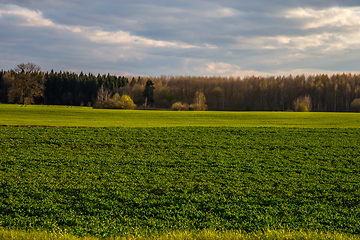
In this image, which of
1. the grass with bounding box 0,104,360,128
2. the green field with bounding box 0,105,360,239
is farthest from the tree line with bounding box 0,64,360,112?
the green field with bounding box 0,105,360,239

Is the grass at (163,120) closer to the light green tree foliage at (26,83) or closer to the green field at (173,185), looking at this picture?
the green field at (173,185)

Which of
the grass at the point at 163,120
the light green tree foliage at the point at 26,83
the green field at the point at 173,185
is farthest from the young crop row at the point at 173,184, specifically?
the light green tree foliage at the point at 26,83

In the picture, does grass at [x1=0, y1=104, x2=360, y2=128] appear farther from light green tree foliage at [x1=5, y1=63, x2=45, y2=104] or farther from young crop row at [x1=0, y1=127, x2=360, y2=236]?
light green tree foliage at [x1=5, y1=63, x2=45, y2=104]

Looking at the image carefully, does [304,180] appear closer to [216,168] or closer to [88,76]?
[216,168]

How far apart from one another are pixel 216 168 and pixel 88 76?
116 m

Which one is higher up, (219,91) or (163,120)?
(219,91)

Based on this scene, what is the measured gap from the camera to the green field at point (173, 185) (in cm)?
788

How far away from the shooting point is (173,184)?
11.2 meters

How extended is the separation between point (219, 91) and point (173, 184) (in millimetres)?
102226

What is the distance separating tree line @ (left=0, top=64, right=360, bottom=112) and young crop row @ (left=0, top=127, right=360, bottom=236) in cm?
7392

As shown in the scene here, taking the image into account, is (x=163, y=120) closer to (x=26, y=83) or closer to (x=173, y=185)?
(x=173, y=185)

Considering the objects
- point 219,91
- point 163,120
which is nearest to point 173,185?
point 163,120

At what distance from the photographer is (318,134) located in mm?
24312

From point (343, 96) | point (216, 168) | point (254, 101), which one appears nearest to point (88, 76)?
point (254, 101)
